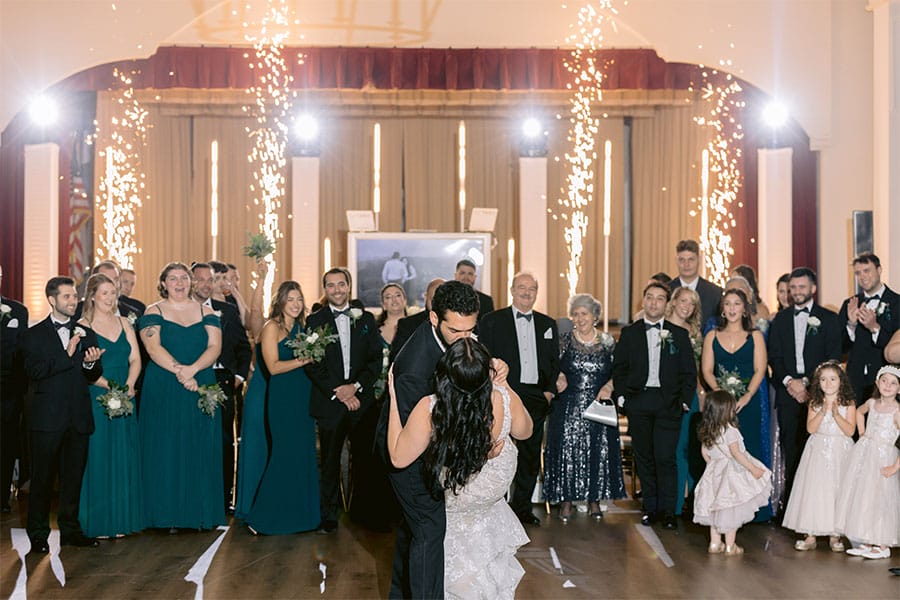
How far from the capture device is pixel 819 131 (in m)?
11.8

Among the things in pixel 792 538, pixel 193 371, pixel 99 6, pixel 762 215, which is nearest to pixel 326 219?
pixel 99 6

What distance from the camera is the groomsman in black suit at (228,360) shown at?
757 centimetres

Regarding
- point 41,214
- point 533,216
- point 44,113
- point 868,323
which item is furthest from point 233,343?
point 533,216

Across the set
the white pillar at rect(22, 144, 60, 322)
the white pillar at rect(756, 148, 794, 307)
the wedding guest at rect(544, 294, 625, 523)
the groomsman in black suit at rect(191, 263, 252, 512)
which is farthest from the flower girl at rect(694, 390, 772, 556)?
the white pillar at rect(22, 144, 60, 322)

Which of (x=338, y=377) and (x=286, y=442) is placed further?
(x=338, y=377)

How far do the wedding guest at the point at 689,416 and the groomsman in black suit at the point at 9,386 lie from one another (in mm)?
4502

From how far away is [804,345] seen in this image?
7.30m

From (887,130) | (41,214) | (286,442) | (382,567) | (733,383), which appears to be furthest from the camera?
(41,214)

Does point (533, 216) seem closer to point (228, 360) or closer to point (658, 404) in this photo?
point (658, 404)

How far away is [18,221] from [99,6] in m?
3.81

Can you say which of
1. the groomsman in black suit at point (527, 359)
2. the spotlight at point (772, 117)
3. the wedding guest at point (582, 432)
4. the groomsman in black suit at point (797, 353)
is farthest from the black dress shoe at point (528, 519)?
the spotlight at point (772, 117)

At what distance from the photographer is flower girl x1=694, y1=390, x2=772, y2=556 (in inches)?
255

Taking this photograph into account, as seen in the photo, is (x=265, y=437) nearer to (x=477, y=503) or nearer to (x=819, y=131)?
(x=477, y=503)

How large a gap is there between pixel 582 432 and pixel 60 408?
11.4ft
